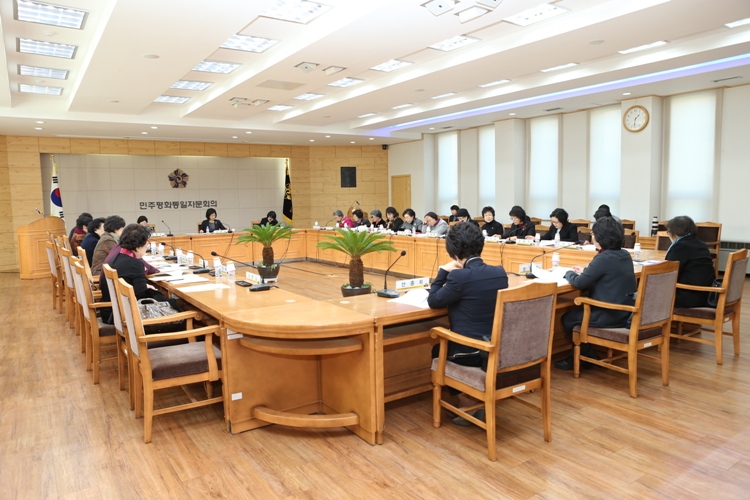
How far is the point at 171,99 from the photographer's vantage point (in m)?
8.91

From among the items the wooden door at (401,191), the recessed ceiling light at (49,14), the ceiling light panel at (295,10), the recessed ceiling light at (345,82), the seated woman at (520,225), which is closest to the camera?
the recessed ceiling light at (49,14)

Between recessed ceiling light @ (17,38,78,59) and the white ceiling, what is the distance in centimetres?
11

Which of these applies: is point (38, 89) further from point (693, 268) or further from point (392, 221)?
point (693, 268)

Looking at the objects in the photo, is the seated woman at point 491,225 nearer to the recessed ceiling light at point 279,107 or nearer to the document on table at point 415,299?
the recessed ceiling light at point 279,107

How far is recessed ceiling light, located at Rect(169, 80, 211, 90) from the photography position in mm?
7855

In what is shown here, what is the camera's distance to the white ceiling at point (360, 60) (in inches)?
188

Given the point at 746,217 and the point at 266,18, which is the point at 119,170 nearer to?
the point at 266,18

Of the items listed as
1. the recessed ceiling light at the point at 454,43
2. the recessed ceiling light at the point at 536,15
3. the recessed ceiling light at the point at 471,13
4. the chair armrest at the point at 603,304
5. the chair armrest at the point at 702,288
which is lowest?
the chair armrest at the point at 603,304

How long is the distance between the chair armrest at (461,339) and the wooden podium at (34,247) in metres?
9.27

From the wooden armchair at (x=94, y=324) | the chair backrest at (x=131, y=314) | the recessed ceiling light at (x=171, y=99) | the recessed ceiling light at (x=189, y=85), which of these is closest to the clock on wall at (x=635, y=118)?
the recessed ceiling light at (x=189, y=85)

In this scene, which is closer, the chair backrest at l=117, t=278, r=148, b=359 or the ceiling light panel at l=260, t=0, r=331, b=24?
the chair backrest at l=117, t=278, r=148, b=359

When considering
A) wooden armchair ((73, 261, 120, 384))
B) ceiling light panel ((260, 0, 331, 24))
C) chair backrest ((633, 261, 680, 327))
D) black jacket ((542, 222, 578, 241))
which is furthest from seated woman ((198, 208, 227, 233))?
chair backrest ((633, 261, 680, 327))

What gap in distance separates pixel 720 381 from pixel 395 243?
5725 millimetres

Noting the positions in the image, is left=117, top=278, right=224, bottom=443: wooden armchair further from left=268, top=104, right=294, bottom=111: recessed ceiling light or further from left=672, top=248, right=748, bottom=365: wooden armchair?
left=268, top=104, right=294, bottom=111: recessed ceiling light
